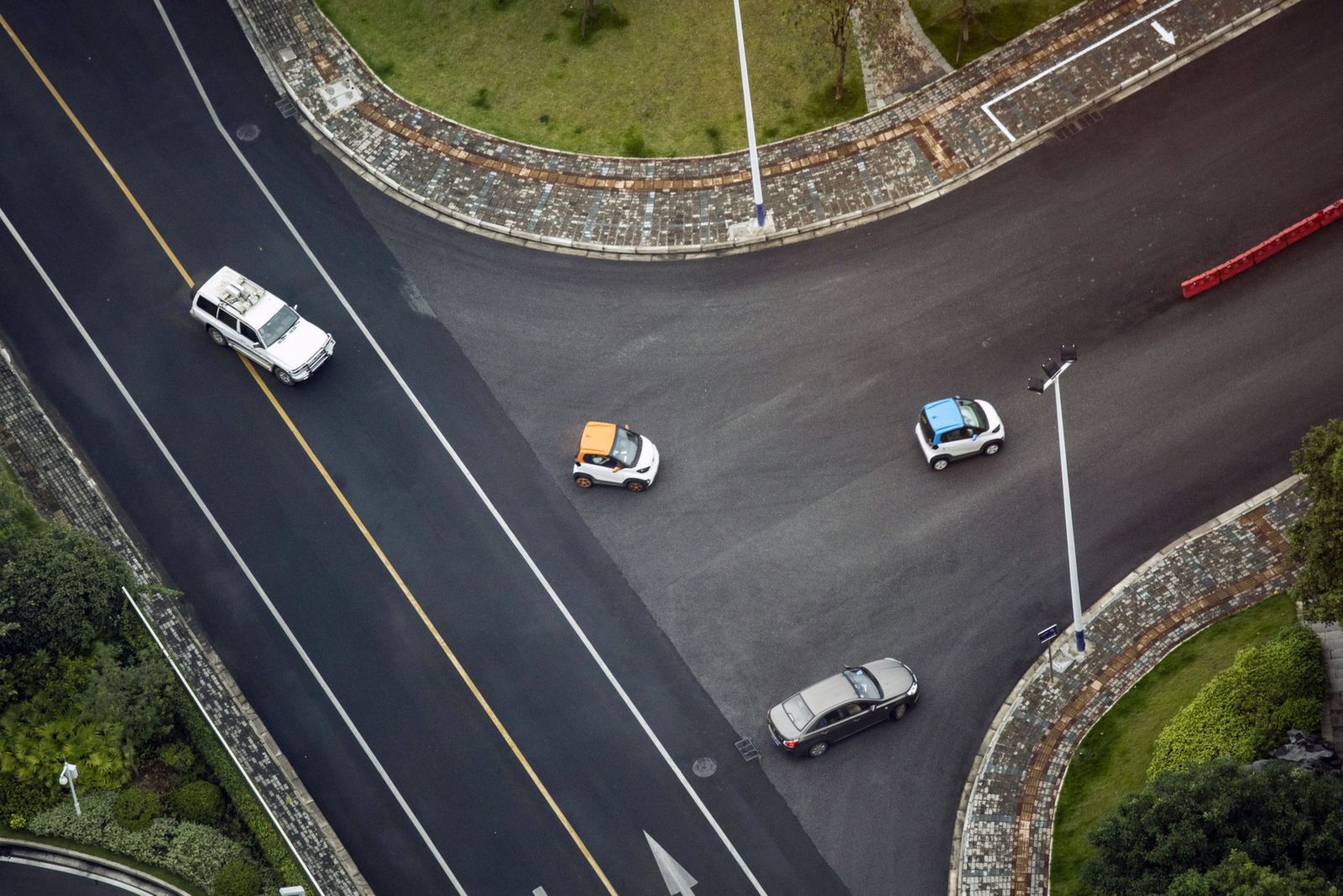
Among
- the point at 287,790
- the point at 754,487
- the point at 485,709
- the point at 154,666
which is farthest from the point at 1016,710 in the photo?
the point at 154,666

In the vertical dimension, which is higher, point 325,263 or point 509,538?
point 325,263

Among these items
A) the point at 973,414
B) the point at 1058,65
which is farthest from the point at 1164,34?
the point at 973,414

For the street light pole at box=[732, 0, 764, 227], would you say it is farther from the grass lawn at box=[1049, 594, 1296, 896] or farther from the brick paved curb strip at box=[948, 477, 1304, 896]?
the grass lawn at box=[1049, 594, 1296, 896]

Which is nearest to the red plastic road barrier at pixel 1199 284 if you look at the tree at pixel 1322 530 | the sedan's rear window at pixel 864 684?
the tree at pixel 1322 530

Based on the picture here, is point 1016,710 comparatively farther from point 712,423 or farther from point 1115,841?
point 712,423

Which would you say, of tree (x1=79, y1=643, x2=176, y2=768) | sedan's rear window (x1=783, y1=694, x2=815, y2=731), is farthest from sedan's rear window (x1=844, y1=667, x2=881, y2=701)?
tree (x1=79, y1=643, x2=176, y2=768)

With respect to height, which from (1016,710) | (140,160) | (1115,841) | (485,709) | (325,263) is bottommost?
(1115,841)

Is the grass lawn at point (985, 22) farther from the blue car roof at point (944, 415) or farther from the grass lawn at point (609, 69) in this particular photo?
the blue car roof at point (944, 415)

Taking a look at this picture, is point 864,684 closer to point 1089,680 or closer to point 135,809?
point 1089,680
